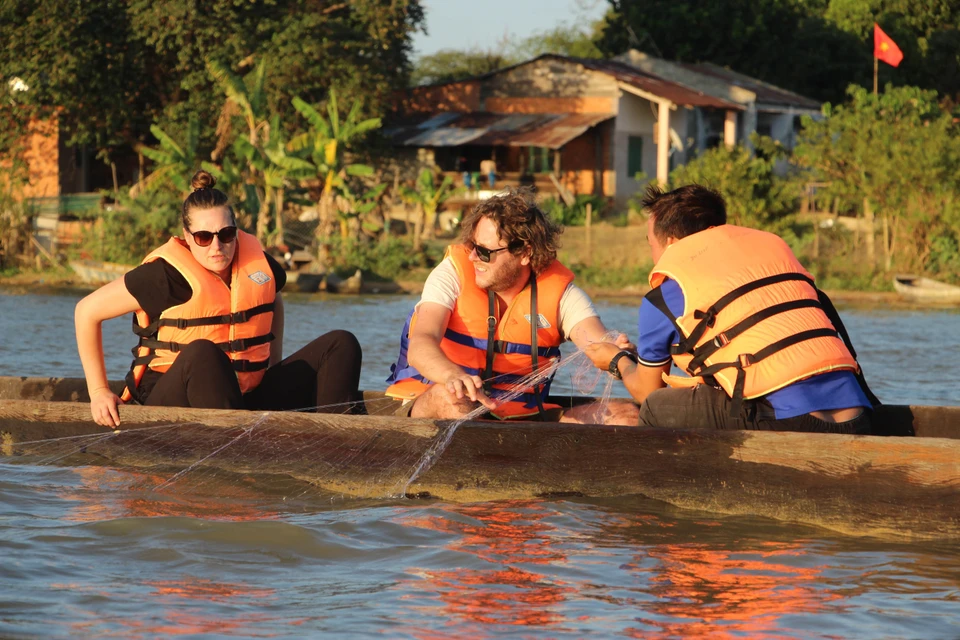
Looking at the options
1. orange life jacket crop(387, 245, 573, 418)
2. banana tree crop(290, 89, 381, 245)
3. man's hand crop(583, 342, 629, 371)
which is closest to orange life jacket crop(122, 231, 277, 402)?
orange life jacket crop(387, 245, 573, 418)

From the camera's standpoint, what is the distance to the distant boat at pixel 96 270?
765 inches

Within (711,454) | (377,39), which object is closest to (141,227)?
(377,39)

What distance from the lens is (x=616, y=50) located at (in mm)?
34531

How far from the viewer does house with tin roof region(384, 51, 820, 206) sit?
87.9ft

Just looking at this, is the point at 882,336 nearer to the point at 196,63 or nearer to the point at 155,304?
the point at 155,304

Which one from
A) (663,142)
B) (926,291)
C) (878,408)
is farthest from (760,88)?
(878,408)

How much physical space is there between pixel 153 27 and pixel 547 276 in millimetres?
20153

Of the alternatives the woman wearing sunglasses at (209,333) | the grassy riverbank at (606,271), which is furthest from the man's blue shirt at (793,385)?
the grassy riverbank at (606,271)

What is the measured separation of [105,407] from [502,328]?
1.63 m

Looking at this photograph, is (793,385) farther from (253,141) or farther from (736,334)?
(253,141)

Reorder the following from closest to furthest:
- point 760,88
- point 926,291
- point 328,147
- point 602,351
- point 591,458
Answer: point 591,458
point 602,351
point 926,291
point 328,147
point 760,88

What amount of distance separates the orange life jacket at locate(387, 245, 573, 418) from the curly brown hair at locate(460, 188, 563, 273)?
0.10 metres

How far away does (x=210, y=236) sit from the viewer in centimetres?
506

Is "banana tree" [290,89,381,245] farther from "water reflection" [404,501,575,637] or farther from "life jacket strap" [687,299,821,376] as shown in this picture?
"life jacket strap" [687,299,821,376]
